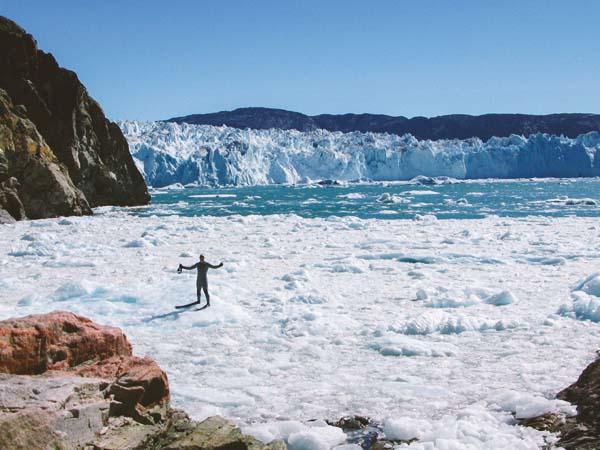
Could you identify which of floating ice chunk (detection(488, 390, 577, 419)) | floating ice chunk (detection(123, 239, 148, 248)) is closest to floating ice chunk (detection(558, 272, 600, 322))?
floating ice chunk (detection(488, 390, 577, 419))

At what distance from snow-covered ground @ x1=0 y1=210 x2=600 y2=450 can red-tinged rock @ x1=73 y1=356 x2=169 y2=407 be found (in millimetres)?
513

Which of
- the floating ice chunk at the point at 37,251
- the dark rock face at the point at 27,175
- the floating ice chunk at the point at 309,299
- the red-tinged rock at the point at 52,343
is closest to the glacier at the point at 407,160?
the dark rock face at the point at 27,175

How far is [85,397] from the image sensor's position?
441cm

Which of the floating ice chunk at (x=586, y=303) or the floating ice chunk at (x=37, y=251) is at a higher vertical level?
the floating ice chunk at (x=37, y=251)

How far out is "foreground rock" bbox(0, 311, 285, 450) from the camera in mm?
3957

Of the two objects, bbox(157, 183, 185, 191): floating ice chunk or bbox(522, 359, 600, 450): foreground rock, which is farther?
bbox(157, 183, 185, 191): floating ice chunk

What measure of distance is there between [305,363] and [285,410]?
148 centimetres

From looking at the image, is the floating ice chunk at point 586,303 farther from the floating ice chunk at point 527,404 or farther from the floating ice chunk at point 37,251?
the floating ice chunk at point 37,251

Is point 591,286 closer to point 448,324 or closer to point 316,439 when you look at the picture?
point 448,324

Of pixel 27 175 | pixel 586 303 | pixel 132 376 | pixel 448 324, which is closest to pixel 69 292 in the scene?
pixel 132 376

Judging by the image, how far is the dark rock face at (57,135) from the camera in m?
29.5

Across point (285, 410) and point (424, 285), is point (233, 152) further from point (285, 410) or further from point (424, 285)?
point (285, 410)

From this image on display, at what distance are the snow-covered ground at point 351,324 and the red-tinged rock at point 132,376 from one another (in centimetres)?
51

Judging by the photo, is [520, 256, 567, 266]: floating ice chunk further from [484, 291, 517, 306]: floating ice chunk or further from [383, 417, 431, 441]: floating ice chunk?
[383, 417, 431, 441]: floating ice chunk
